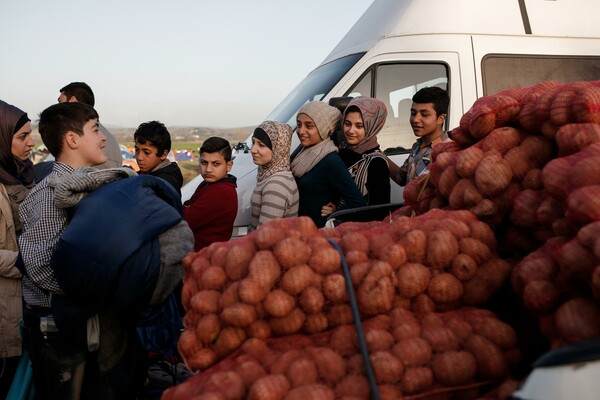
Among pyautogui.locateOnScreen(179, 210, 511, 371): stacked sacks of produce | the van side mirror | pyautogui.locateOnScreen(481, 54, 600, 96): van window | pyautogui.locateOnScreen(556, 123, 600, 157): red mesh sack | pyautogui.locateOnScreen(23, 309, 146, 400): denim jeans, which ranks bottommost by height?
pyautogui.locateOnScreen(23, 309, 146, 400): denim jeans

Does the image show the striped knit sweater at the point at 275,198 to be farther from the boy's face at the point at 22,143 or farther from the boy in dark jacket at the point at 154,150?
the boy's face at the point at 22,143

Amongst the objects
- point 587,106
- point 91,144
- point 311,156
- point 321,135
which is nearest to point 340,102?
point 321,135

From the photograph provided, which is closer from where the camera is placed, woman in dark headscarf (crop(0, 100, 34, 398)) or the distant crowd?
the distant crowd

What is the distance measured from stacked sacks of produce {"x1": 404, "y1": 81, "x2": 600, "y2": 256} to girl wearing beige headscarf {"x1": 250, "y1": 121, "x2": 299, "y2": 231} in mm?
2110

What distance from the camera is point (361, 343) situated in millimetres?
1801

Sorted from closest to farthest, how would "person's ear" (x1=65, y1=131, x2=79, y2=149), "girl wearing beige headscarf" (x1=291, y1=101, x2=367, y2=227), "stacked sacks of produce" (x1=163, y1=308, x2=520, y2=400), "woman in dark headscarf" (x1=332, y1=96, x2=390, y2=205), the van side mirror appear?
"stacked sacks of produce" (x1=163, y1=308, x2=520, y2=400) < "person's ear" (x1=65, y1=131, x2=79, y2=149) < "girl wearing beige headscarf" (x1=291, y1=101, x2=367, y2=227) < "woman in dark headscarf" (x1=332, y1=96, x2=390, y2=205) < the van side mirror

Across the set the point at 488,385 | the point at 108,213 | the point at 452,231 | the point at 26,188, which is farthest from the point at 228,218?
the point at 488,385

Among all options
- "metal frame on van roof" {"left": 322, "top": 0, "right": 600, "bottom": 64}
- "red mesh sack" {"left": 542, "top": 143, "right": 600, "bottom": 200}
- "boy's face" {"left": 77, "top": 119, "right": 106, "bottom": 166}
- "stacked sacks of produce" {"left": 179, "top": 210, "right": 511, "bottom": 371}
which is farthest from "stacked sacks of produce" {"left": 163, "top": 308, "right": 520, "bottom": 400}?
"metal frame on van roof" {"left": 322, "top": 0, "right": 600, "bottom": 64}

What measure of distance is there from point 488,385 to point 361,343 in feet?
1.41

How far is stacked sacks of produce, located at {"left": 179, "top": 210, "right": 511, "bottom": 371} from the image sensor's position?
191 centimetres

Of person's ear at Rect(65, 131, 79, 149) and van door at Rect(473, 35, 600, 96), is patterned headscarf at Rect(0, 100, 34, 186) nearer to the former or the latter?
person's ear at Rect(65, 131, 79, 149)

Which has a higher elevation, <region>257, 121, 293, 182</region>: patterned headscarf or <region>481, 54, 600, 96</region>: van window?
<region>481, 54, 600, 96</region>: van window

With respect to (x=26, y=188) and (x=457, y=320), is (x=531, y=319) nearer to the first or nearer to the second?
(x=457, y=320)

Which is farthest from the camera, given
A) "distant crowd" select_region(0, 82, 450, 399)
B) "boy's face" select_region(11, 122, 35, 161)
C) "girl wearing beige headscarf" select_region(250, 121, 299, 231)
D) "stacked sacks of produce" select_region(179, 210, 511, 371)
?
"girl wearing beige headscarf" select_region(250, 121, 299, 231)
